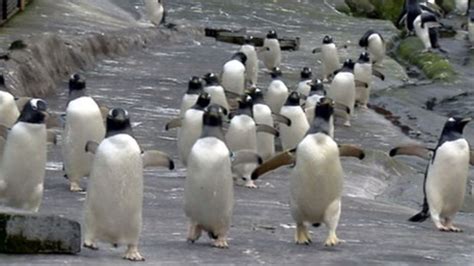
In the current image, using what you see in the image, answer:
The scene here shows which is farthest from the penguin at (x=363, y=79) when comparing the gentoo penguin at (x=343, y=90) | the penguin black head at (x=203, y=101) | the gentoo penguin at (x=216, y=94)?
the penguin black head at (x=203, y=101)

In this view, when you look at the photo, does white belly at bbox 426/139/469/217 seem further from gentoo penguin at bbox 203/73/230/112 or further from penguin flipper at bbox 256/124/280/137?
gentoo penguin at bbox 203/73/230/112

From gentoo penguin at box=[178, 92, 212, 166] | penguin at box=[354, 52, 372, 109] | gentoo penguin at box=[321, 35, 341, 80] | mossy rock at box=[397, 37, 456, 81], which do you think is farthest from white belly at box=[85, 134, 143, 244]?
mossy rock at box=[397, 37, 456, 81]

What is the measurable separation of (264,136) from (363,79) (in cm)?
624

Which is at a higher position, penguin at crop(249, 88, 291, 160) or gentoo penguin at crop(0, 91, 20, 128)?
gentoo penguin at crop(0, 91, 20, 128)

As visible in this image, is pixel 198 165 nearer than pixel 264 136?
Yes

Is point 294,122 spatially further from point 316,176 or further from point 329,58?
point 329,58

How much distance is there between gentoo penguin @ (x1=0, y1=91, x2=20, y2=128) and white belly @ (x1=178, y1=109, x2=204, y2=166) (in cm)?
142

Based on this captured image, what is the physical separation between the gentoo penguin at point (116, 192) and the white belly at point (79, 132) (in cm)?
225

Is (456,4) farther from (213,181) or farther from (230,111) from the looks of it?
(213,181)

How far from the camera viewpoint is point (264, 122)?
37.7 feet

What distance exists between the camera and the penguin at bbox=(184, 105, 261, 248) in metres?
7.24

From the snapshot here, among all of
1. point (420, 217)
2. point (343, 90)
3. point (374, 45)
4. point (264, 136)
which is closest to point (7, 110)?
point (264, 136)

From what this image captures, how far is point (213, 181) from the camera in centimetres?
726

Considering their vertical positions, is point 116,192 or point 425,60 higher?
point 116,192
